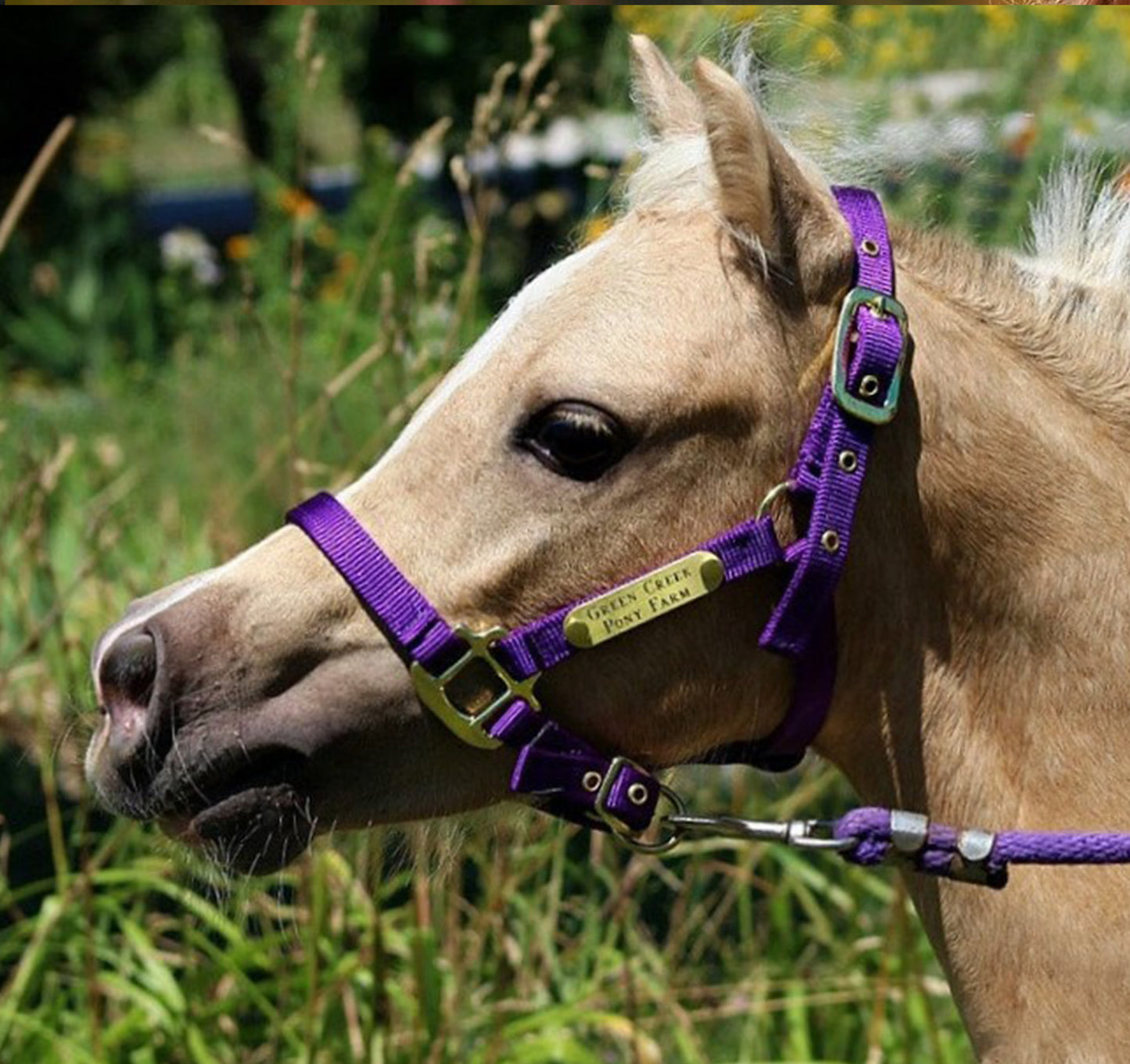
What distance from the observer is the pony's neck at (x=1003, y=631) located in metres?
2.13

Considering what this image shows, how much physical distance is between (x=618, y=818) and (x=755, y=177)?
31.8 inches

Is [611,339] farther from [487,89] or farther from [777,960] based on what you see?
[487,89]

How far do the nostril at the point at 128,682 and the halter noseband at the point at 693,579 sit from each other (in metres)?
0.24

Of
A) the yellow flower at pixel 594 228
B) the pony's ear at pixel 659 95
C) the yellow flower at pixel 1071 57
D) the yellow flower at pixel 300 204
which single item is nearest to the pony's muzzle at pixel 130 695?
the yellow flower at pixel 594 228

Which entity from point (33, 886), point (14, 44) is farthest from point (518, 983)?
point (14, 44)

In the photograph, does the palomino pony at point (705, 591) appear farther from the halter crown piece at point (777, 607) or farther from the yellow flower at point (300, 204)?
the yellow flower at point (300, 204)

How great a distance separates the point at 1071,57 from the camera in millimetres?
6238

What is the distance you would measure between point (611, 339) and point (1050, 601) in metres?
0.63

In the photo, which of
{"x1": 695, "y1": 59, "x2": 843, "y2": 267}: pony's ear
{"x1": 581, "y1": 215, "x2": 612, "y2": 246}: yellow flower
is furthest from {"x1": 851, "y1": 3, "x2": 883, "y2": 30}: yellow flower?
{"x1": 695, "y1": 59, "x2": 843, "y2": 267}: pony's ear

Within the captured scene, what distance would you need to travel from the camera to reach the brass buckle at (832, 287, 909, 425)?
2074 millimetres

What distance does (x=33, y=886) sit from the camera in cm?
368

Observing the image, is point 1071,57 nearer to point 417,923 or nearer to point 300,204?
point 300,204

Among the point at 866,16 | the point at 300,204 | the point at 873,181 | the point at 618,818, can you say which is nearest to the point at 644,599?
the point at 618,818

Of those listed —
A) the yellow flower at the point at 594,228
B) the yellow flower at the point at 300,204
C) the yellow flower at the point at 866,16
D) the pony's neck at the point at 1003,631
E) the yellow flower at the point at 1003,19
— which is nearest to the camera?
the pony's neck at the point at 1003,631
